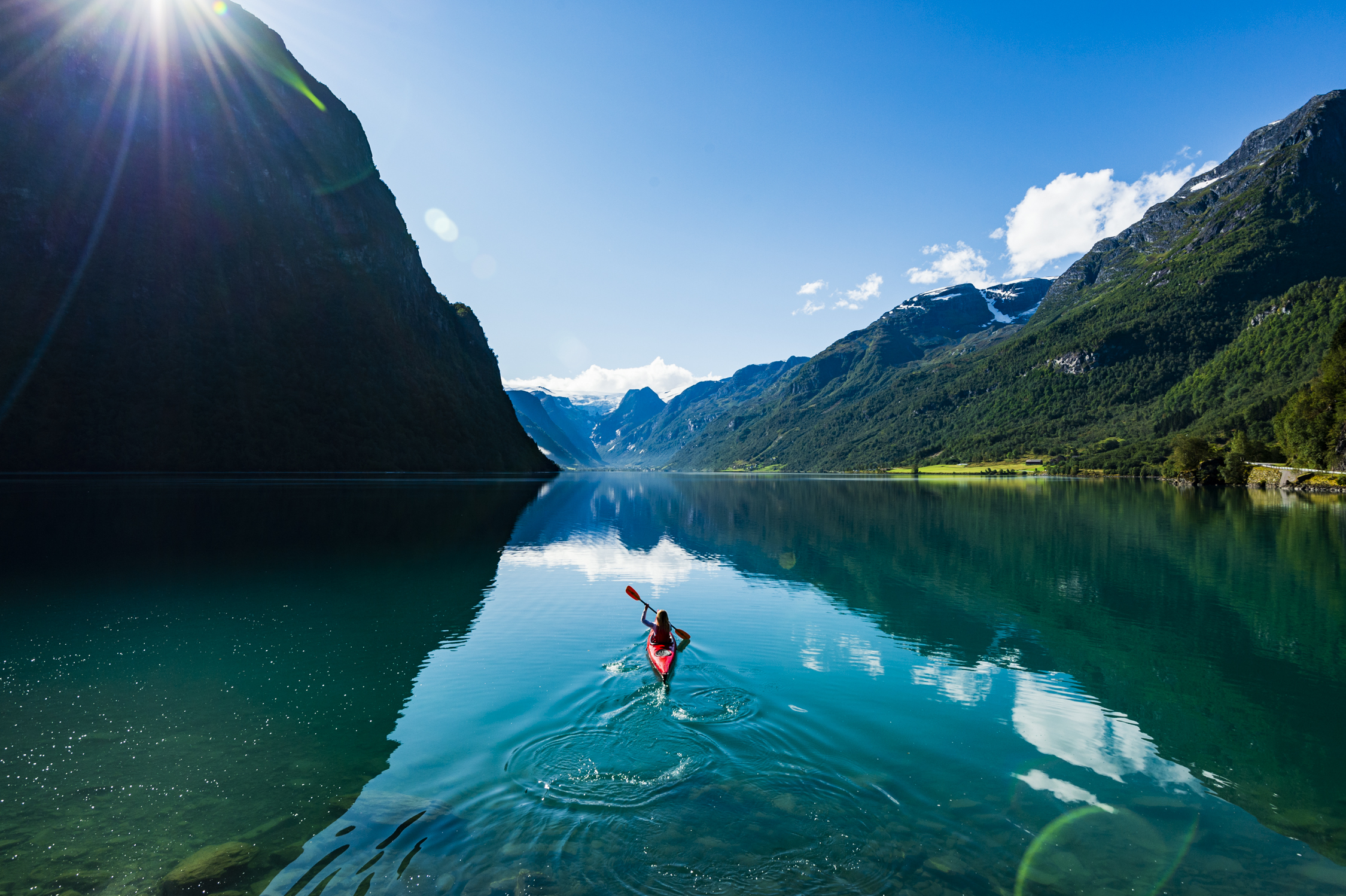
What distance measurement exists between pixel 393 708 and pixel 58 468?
142 m

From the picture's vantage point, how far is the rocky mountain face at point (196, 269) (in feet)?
380

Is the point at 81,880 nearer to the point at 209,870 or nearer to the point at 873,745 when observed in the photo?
the point at 209,870

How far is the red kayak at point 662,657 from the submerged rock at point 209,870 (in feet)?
34.1

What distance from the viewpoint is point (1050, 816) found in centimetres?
1079

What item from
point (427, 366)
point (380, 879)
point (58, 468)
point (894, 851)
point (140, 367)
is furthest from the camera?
point (427, 366)

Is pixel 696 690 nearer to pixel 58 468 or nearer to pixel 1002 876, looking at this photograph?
pixel 1002 876

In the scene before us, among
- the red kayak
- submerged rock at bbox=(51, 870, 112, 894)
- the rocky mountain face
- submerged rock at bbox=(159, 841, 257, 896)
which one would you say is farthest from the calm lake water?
the rocky mountain face

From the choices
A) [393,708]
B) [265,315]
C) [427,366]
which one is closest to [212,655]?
[393,708]

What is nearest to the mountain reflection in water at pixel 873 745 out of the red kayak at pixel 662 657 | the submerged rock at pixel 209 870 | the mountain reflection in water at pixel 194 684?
the red kayak at pixel 662 657

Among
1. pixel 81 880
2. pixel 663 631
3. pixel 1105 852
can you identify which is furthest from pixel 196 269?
pixel 1105 852

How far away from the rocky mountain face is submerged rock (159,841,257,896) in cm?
14580

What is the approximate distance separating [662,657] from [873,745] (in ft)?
21.4

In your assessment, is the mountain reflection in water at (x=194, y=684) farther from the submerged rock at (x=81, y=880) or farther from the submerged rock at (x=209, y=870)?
the submerged rock at (x=209, y=870)

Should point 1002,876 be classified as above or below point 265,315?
below
